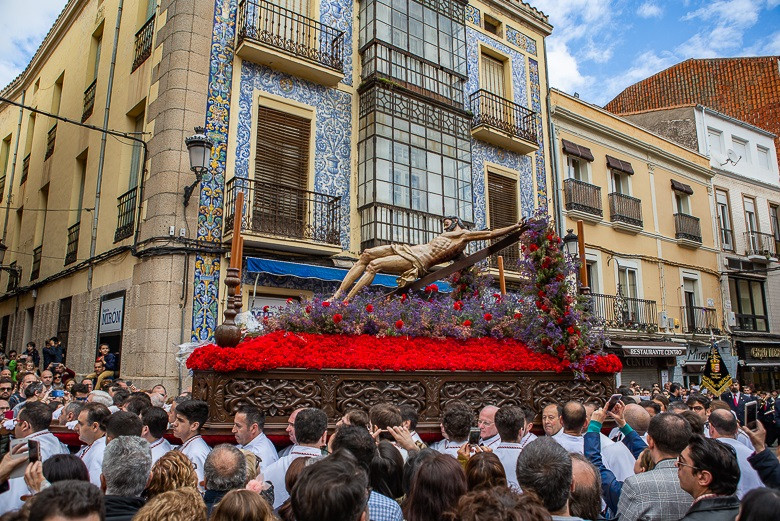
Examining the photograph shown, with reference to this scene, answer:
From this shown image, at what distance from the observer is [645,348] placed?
1689cm

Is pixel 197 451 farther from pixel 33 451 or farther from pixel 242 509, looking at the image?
pixel 242 509

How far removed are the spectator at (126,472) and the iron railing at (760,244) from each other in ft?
79.2

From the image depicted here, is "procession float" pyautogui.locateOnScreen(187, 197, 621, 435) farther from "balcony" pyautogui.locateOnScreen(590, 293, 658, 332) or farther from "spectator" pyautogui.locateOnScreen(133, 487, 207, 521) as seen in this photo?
"balcony" pyautogui.locateOnScreen(590, 293, 658, 332)

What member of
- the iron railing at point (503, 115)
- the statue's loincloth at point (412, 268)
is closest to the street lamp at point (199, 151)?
the statue's loincloth at point (412, 268)

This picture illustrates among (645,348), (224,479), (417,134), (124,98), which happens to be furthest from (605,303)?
(224,479)

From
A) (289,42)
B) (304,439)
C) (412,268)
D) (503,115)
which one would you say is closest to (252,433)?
(304,439)

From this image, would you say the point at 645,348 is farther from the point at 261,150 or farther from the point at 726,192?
the point at 261,150

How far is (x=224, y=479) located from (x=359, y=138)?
1078 centimetres

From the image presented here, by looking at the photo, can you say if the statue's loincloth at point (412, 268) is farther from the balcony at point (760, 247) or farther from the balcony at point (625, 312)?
the balcony at point (760, 247)

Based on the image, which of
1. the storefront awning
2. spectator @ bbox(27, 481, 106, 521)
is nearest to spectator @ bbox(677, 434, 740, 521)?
spectator @ bbox(27, 481, 106, 521)

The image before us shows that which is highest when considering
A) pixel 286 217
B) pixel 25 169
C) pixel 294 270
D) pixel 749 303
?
pixel 25 169

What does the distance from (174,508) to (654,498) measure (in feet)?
7.55

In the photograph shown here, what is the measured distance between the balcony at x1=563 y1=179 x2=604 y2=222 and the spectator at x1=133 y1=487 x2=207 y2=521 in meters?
15.5

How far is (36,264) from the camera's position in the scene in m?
16.5
